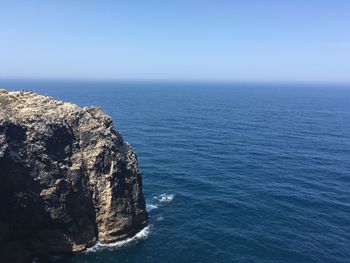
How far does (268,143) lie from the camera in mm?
121562

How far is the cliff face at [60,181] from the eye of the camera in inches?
2100

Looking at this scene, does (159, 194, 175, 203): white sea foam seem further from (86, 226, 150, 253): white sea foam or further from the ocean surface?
(86, 226, 150, 253): white sea foam

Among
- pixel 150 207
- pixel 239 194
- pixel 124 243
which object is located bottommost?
pixel 124 243

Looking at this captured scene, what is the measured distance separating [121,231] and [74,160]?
14002 mm

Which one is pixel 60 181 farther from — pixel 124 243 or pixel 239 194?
pixel 239 194

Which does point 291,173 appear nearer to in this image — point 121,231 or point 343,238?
point 343,238

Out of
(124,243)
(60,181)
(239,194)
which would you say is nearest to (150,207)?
(124,243)

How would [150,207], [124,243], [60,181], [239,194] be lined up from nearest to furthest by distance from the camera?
[60,181] → [124,243] → [150,207] → [239,194]

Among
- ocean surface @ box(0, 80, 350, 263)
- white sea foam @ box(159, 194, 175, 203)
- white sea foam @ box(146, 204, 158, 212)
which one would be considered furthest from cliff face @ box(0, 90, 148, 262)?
white sea foam @ box(159, 194, 175, 203)

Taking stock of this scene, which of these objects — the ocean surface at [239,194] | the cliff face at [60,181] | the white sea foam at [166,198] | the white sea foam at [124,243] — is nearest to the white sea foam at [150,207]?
the ocean surface at [239,194]

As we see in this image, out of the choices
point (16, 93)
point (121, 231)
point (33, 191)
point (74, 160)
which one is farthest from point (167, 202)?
point (16, 93)

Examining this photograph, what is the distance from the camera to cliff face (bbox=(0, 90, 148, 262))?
175 feet

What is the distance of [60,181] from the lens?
188 feet

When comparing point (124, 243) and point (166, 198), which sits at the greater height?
point (166, 198)
